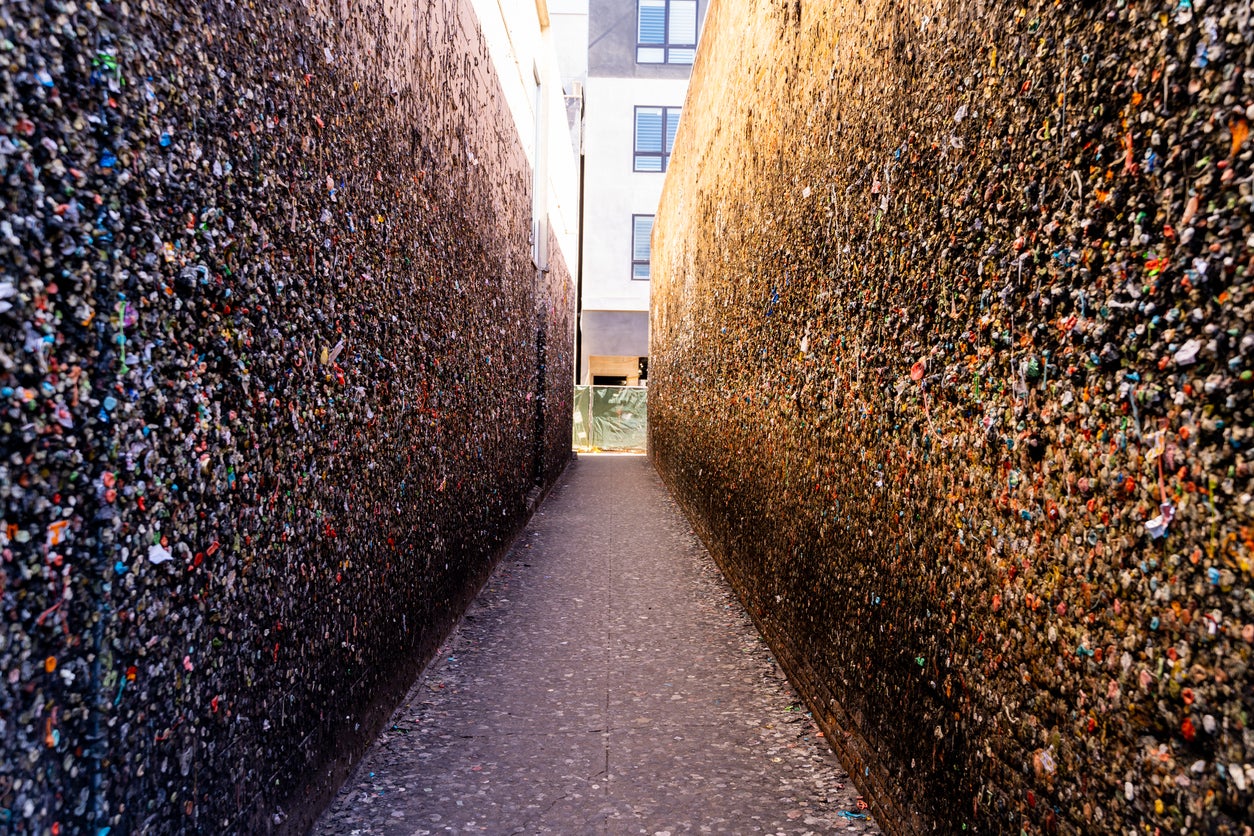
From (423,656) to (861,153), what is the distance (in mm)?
3012

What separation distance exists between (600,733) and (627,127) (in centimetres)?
2106

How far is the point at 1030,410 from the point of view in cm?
176

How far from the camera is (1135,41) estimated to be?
1.42 m

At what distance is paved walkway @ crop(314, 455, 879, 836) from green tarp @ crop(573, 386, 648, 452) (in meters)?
16.5

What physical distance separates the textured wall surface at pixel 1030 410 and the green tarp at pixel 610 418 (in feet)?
60.8

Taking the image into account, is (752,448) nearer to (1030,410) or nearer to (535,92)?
(1030,410)

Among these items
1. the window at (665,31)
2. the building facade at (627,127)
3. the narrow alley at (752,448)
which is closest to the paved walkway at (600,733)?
the narrow alley at (752,448)

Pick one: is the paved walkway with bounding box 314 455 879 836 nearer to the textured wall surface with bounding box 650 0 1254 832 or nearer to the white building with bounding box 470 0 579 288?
the textured wall surface with bounding box 650 0 1254 832

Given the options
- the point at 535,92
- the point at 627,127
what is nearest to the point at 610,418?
the point at 627,127

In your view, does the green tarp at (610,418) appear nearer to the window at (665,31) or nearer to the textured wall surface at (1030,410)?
→ the window at (665,31)

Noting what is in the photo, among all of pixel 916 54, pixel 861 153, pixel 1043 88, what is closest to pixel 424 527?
pixel 861 153

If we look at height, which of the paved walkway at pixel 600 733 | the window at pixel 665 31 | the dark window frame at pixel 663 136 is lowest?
the paved walkway at pixel 600 733

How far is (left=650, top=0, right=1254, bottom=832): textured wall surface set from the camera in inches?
48.9

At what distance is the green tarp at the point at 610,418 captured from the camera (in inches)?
881
